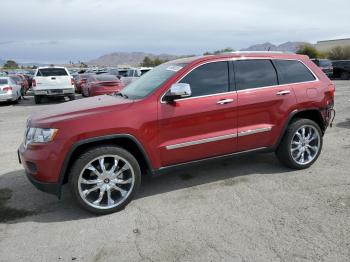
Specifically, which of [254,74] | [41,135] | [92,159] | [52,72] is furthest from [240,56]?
[52,72]

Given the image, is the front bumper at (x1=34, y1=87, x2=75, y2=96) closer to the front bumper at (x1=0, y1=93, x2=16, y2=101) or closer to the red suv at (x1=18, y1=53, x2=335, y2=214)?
the front bumper at (x1=0, y1=93, x2=16, y2=101)

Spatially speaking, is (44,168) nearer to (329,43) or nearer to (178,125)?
(178,125)

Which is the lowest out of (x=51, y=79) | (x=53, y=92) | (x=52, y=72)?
(x=53, y=92)

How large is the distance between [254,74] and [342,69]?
26.4 meters

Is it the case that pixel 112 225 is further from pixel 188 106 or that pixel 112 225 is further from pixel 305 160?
pixel 305 160

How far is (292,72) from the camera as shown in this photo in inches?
196

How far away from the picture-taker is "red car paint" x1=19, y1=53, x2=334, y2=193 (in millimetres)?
3680

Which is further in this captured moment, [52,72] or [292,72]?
[52,72]

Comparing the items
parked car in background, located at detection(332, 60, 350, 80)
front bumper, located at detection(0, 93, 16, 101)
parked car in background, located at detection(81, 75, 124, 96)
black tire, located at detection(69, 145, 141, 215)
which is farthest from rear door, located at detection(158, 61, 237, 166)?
parked car in background, located at detection(332, 60, 350, 80)

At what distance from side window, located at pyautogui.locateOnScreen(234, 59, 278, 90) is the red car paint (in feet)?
0.28

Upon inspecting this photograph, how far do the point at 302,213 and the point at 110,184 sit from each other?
7.24 ft

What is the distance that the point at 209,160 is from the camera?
4.42 m

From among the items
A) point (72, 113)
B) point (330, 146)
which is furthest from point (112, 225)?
point (330, 146)

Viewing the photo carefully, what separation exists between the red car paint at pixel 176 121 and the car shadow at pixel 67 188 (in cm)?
39
